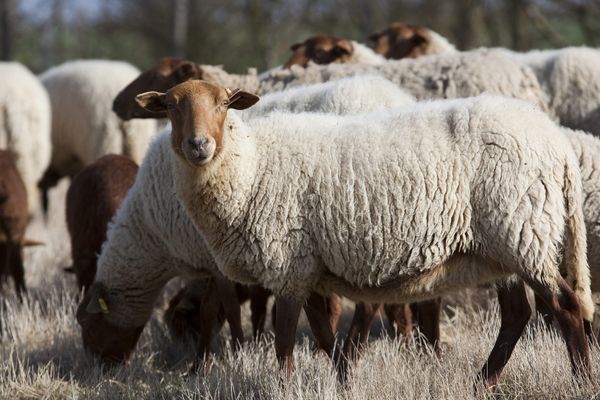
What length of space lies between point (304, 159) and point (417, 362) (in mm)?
1260

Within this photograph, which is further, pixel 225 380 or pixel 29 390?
pixel 29 390

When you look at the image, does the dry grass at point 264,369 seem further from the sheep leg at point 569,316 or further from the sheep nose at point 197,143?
the sheep nose at point 197,143

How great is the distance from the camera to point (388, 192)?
15.8 ft

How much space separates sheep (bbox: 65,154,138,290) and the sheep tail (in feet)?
Result: 12.1

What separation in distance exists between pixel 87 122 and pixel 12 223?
2.78m

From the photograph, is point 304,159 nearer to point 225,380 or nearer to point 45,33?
point 225,380

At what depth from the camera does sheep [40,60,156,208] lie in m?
10.3

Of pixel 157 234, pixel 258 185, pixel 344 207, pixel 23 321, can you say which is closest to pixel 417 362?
pixel 344 207

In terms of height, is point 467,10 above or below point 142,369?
above

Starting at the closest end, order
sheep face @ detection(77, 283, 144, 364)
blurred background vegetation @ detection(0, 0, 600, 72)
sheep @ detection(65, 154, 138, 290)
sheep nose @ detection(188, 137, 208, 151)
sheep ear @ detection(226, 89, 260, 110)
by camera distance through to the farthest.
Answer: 1. sheep nose @ detection(188, 137, 208, 151)
2. sheep ear @ detection(226, 89, 260, 110)
3. sheep face @ detection(77, 283, 144, 364)
4. sheep @ detection(65, 154, 138, 290)
5. blurred background vegetation @ detection(0, 0, 600, 72)

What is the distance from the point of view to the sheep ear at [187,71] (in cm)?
800

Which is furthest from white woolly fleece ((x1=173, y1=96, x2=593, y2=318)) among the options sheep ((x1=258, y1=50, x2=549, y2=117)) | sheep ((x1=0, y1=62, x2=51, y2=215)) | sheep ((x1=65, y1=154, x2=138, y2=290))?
sheep ((x1=0, y1=62, x2=51, y2=215))

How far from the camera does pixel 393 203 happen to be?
4793 mm

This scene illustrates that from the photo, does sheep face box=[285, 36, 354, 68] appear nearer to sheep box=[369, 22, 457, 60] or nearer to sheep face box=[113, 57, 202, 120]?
sheep box=[369, 22, 457, 60]
